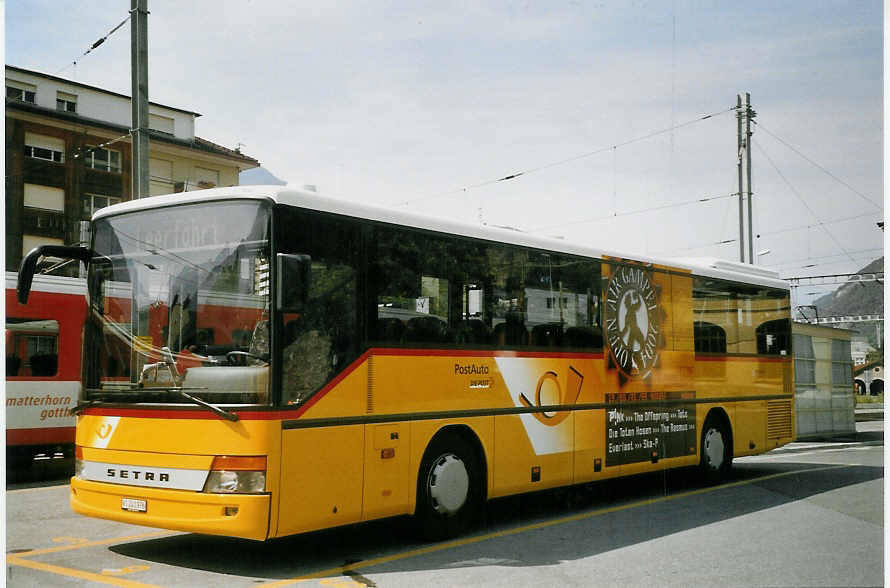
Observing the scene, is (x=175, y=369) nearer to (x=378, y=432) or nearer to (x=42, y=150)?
(x=378, y=432)

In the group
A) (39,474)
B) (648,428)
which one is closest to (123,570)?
(648,428)

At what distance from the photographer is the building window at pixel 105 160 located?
40.7 meters

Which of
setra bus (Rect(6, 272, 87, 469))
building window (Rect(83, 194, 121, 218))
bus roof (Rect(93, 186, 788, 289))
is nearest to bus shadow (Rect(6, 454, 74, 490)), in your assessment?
setra bus (Rect(6, 272, 87, 469))

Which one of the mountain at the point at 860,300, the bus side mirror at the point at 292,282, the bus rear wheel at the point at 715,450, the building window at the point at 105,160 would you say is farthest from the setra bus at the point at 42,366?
the building window at the point at 105,160

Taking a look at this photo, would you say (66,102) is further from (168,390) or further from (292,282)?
(292,282)

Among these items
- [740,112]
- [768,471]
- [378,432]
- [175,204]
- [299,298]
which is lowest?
[768,471]

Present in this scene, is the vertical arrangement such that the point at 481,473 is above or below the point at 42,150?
below

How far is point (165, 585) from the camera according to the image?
6.75m

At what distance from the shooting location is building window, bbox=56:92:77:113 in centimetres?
3597

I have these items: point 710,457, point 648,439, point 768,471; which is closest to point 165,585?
point 648,439

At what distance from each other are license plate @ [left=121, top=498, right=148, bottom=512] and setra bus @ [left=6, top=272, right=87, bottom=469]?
7.96 metres

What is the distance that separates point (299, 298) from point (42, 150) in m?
35.4

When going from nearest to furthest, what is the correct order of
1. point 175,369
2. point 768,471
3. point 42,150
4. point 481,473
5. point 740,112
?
point 175,369, point 481,473, point 768,471, point 740,112, point 42,150

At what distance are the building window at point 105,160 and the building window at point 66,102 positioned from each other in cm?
412
